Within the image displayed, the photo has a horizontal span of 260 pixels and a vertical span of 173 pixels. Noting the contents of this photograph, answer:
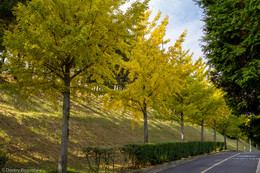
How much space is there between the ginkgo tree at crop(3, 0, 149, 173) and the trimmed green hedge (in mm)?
3304

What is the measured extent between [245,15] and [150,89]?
6050 millimetres

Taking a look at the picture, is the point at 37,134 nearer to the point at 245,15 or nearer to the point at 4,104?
the point at 4,104

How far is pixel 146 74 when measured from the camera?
1115 centimetres

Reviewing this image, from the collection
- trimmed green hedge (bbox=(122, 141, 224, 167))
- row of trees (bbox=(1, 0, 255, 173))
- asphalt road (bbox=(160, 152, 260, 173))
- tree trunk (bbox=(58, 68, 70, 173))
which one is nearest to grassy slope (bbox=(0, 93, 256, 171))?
tree trunk (bbox=(58, 68, 70, 173))

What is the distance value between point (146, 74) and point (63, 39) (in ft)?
18.2

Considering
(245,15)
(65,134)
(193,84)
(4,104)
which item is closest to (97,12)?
(65,134)

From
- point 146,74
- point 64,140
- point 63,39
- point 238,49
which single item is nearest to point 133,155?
point 64,140

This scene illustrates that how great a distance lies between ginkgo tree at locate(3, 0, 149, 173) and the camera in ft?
21.3

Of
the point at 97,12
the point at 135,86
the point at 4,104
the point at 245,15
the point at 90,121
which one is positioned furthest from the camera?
the point at 90,121

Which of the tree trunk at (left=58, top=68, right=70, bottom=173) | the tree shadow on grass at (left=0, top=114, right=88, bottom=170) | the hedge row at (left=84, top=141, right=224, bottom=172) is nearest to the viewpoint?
the tree trunk at (left=58, top=68, right=70, bottom=173)

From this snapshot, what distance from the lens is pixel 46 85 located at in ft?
23.9

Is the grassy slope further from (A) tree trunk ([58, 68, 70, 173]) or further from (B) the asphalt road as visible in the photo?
(B) the asphalt road

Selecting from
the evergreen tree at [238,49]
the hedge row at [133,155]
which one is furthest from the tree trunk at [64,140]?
the evergreen tree at [238,49]

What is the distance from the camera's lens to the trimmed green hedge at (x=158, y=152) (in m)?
9.23
